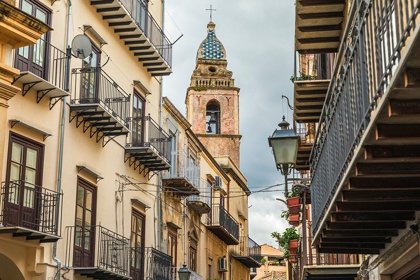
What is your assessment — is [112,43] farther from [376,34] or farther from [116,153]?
[376,34]

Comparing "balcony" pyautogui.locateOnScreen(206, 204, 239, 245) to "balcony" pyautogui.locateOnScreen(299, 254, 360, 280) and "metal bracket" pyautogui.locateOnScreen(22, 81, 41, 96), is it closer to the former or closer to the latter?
"balcony" pyautogui.locateOnScreen(299, 254, 360, 280)

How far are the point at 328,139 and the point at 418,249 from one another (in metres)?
2.04

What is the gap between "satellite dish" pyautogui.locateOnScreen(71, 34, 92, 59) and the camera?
15.7 m

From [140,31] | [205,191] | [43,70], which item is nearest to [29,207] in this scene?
[43,70]

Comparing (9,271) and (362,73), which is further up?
(362,73)

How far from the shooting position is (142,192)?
20703 millimetres

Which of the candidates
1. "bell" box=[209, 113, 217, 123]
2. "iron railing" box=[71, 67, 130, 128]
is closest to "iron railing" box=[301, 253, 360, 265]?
"iron railing" box=[71, 67, 130, 128]

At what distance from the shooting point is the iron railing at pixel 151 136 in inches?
797

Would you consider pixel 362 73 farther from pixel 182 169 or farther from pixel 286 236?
pixel 286 236

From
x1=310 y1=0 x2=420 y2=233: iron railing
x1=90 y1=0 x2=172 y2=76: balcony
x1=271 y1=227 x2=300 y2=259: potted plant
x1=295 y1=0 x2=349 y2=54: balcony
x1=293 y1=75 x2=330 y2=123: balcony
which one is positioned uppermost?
x1=90 y1=0 x2=172 y2=76: balcony

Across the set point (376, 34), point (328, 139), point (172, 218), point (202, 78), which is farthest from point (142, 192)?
point (202, 78)

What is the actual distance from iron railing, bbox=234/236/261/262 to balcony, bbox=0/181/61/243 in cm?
2382

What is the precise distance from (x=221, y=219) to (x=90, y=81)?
1579cm

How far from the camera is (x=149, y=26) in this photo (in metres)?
20.9
